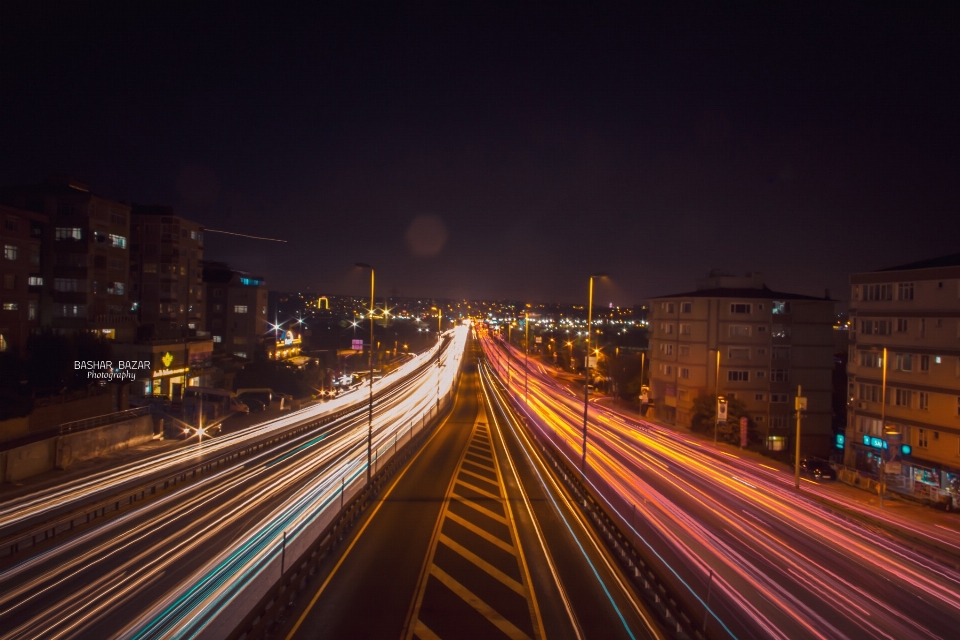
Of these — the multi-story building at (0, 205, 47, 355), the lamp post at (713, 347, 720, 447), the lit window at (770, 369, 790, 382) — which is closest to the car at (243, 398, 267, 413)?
the multi-story building at (0, 205, 47, 355)

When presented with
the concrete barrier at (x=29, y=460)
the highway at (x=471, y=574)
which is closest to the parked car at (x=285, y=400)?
the concrete barrier at (x=29, y=460)

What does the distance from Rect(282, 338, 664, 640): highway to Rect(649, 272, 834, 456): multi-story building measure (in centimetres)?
1925

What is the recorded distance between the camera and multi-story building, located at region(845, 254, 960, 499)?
804 inches

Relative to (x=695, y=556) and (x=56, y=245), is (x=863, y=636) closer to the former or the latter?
(x=695, y=556)

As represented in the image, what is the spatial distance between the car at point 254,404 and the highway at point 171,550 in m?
13.7

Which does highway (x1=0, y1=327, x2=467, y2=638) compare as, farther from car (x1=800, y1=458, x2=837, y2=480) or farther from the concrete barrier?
car (x1=800, y1=458, x2=837, y2=480)

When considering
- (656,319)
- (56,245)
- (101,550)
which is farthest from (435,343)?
(101,550)

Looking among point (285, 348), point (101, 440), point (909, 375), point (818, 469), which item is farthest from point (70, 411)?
point (285, 348)

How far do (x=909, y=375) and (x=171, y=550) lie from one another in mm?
24092

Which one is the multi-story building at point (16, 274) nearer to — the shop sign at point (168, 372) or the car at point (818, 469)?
the shop sign at point (168, 372)

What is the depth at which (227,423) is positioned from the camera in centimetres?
3278

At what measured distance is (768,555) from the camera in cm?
1264

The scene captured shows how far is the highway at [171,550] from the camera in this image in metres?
9.46

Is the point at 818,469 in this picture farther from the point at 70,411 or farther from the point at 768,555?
the point at 70,411
